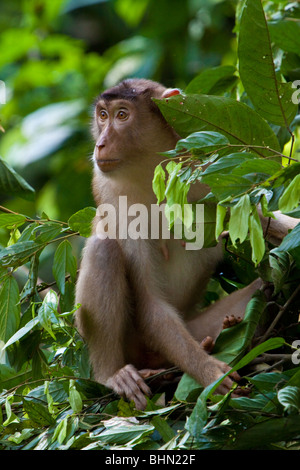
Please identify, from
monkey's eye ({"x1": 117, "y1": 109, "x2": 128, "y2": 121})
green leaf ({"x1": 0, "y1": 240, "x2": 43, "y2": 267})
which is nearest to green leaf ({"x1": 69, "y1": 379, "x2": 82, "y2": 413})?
green leaf ({"x1": 0, "y1": 240, "x2": 43, "y2": 267})

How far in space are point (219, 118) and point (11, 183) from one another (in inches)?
52.8

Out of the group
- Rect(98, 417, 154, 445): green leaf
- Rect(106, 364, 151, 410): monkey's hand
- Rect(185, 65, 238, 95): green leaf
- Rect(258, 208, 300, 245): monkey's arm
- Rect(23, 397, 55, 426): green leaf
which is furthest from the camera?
Rect(185, 65, 238, 95): green leaf

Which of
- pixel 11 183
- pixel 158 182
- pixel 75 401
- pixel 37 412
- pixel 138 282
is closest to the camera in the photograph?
pixel 158 182

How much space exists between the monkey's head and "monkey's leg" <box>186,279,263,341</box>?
938 millimetres

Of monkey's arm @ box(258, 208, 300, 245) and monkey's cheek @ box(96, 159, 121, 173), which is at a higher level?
monkey's cheek @ box(96, 159, 121, 173)

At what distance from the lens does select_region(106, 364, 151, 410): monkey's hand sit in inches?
132

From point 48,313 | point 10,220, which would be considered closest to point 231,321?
point 48,313

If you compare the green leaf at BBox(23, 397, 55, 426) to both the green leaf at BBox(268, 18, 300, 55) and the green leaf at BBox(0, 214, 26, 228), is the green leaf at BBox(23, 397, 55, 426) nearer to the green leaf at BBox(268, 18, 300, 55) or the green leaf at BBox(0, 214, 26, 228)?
the green leaf at BBox(0, 214, 26, 228)

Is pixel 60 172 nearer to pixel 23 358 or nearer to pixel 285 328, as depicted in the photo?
pixel 23 358

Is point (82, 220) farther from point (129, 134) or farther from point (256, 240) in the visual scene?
point (256, 240)

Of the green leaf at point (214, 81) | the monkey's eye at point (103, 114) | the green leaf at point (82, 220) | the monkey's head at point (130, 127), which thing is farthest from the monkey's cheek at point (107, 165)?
the green leaf at point (214, 81)

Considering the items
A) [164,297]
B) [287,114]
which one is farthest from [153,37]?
[287,114]

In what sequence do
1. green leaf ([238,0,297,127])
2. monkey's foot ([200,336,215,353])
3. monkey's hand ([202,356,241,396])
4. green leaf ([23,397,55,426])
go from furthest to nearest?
monkey's foot ([200,336,215,353]), monkey's hand ([202,356,241,396]), green leaf ([23,397,55,426]), green leaf ([238,0,297,127])

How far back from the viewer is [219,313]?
3861mm
